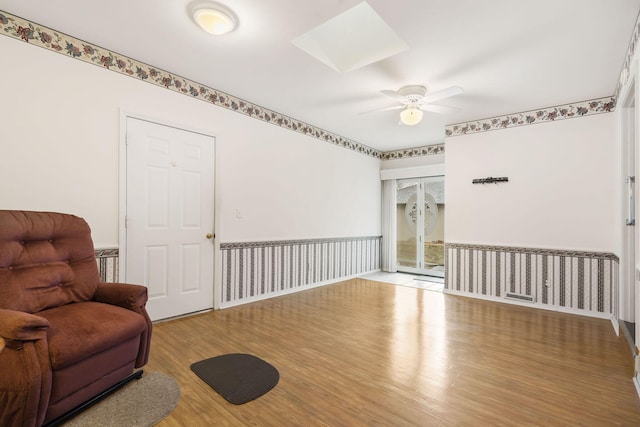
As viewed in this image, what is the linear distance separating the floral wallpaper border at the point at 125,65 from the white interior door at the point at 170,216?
1.56 ft

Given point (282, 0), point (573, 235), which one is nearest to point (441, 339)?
point (573, 235)

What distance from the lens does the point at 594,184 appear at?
12.2 feet

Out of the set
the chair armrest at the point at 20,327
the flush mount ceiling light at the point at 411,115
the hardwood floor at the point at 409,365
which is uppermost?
the flush mount ceiling light at the point at 411,115

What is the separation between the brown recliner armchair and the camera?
4.61ft

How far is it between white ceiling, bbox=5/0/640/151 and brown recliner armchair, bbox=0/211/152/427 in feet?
5.34

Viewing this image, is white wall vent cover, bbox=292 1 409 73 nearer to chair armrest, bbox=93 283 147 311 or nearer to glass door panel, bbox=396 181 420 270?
chair armrest, bbox=93 283 147 311

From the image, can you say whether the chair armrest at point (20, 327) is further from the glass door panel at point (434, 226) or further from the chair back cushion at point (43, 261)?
the glass door panel at point (434, 226)

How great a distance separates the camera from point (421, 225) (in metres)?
6.29

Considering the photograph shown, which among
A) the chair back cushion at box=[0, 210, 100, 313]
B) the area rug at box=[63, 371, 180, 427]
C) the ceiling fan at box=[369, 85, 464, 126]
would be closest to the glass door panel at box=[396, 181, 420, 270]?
the ceiling fan at box=[369, 85, 464, 126]

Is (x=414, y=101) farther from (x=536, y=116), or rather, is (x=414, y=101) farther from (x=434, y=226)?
(x=434, y=226)

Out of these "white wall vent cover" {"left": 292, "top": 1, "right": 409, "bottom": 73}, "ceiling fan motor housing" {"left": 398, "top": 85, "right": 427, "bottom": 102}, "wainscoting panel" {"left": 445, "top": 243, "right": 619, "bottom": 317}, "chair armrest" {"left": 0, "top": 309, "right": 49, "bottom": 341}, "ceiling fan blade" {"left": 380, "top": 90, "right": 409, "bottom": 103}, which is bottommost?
"wainscoting panel" {"left": 445, "top": 243, "right": 619, "bottom": 317}

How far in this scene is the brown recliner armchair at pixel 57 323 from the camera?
1.41 meters

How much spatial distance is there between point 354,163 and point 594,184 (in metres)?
3.55

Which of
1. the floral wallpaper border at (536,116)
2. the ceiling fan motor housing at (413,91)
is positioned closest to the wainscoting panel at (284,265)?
the ceiling fan motor housing at (413,91)
